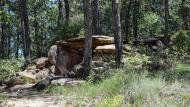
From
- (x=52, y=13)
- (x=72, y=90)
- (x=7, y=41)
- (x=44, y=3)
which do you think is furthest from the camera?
(x=7, y=41)

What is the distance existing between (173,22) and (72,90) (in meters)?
41.4

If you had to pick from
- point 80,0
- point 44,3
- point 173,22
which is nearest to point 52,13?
point 44,3

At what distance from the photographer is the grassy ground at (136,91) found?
27.3 feet

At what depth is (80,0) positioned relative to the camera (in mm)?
40156

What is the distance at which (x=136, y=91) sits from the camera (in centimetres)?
970

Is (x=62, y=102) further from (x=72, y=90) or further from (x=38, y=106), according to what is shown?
(x=72, y=90)

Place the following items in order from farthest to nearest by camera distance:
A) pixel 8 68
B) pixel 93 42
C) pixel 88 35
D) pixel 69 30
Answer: pixel 69 30, pixel 8 68, pixel 93 42, pixel 88 35

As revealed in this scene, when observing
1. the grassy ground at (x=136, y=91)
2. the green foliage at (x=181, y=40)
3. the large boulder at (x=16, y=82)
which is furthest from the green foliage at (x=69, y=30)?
the grassy ground at (x=136, y=91)

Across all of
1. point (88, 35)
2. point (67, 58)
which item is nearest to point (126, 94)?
point (88, 35)

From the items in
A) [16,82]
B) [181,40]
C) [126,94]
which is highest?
[126,94]

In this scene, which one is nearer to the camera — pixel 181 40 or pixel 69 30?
pixel 181 40

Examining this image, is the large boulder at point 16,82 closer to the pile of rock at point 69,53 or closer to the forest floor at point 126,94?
the pile of rock at point 69,53

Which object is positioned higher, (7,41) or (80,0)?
(80,0)

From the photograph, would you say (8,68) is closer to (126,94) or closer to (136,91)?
(126,94)
